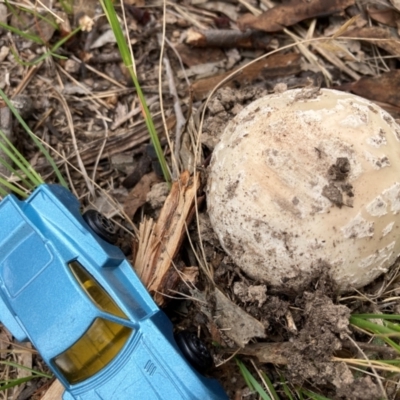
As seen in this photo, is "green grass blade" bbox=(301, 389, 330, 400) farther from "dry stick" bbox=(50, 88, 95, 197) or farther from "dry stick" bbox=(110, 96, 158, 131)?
"dry stick" bbox=(110, 96, 158, 131)

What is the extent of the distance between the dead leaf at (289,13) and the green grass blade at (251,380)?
4.51 ft

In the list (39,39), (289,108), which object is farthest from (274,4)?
(39,39)

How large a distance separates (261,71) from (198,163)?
1.86 ft

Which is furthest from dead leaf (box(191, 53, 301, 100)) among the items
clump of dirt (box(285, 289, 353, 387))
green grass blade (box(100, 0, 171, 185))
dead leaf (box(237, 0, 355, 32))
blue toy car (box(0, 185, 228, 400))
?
clump of dirt (box(285, 289, 353, 387))

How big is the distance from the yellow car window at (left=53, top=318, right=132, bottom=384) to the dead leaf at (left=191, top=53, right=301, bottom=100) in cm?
102

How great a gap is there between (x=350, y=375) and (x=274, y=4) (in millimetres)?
1558

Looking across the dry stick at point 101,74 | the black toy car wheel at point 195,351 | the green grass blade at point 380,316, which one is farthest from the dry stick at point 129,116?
the green grass blade at point 380,316

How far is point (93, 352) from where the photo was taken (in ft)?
5.53

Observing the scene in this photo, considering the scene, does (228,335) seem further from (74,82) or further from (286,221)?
(74,82)

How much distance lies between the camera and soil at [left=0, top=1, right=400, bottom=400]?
1647 millimetres

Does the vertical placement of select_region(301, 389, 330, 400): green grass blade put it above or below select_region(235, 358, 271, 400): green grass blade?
below

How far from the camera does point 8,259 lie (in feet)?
5.85

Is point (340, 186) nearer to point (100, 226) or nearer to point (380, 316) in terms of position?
point (380, 316)

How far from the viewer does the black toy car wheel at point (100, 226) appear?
71.7 inches
